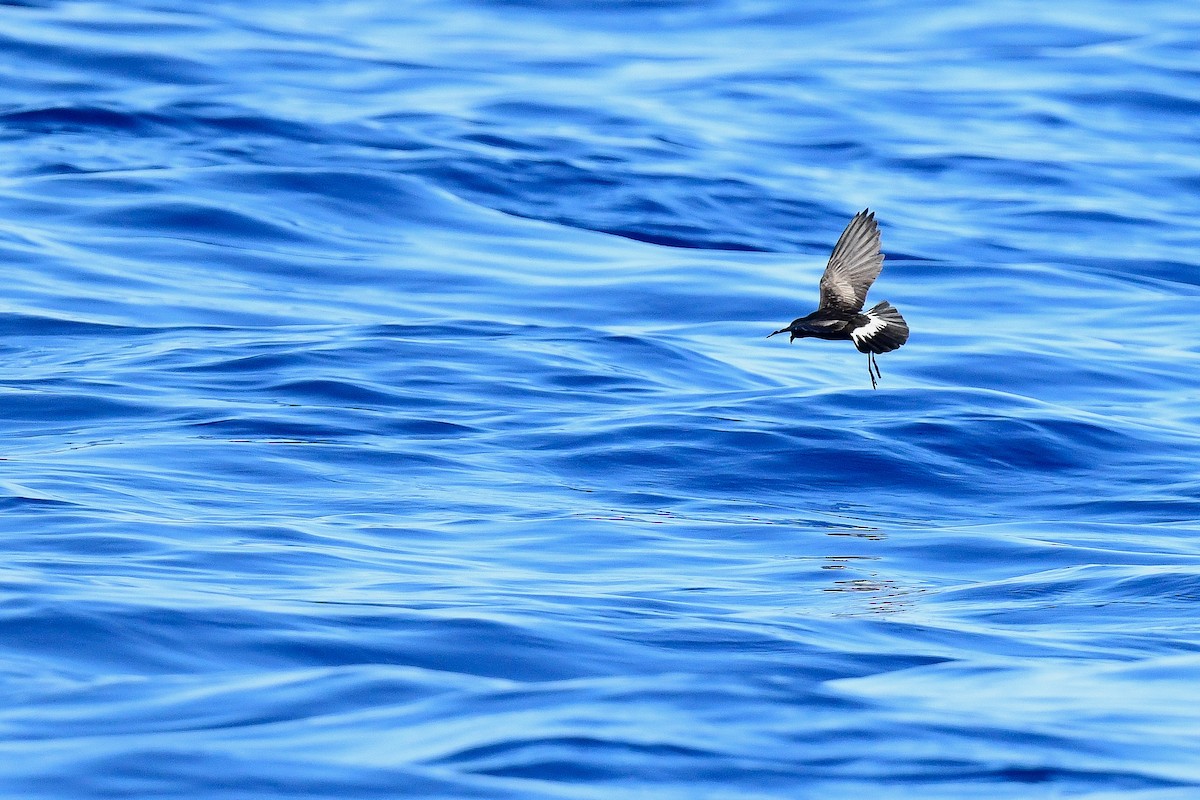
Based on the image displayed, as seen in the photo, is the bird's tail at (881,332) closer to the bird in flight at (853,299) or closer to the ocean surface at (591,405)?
the bird in flight at (853,299)

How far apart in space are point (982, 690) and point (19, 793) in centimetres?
278

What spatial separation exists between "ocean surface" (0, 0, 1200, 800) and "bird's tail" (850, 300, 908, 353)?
0.93 metres

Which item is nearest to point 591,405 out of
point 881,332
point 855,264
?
point 855,264

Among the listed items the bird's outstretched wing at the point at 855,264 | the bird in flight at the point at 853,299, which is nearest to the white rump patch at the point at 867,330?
the bird in flight at the point at 853,299

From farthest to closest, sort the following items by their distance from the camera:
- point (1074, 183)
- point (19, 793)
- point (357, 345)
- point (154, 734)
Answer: point (1074, 183) < point (357, 345) < point (154, 734) < point (19, 793)

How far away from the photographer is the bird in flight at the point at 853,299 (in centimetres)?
714

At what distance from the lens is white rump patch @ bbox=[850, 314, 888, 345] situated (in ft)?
23.3

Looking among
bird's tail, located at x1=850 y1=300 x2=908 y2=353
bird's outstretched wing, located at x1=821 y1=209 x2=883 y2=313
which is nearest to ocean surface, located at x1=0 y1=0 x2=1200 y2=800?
bird's tail, located at x1=850 y1=300 x2=908 y2=353

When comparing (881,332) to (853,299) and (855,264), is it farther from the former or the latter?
(855,264)

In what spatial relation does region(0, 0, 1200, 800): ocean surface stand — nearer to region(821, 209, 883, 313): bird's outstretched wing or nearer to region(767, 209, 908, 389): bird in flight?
region(767, 209, 908, 389): bird in flight

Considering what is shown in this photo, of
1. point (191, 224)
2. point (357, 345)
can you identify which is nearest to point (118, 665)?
point (357, 345)

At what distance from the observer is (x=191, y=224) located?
15344mm

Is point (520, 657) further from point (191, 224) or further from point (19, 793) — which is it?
point (191, 224)

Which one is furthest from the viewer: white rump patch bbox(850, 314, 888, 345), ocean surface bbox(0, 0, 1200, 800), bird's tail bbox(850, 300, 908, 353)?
white rump patch bbox(850, 314, 888, 345)
